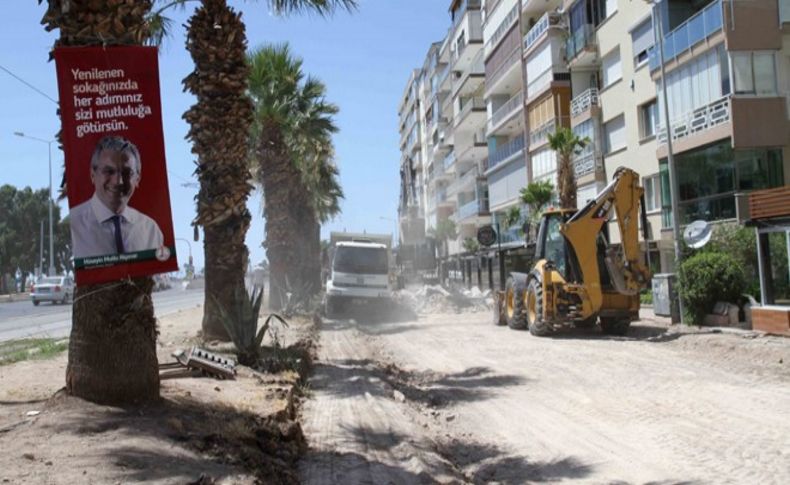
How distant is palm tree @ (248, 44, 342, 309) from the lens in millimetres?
24219

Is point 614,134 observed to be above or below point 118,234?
above

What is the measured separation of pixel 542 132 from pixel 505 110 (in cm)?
784

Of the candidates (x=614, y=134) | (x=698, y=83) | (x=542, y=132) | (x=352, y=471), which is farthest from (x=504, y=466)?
(x=542, y=132)

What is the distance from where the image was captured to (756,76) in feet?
75.4

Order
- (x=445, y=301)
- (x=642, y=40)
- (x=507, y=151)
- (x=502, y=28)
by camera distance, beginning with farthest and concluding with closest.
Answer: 1. (x=502, y=28)
2. (x=507, y=151)
3. (x=445, y=301)
4. (x=642, y=40)

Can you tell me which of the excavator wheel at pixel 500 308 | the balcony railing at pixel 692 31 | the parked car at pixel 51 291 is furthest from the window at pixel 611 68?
the parked car at pixel 51 291

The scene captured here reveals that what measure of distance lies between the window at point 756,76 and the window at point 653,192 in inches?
243

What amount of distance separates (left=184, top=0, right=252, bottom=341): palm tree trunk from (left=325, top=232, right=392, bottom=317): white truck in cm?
1271

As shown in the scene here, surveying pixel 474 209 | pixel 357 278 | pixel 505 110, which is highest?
pixel 505 110

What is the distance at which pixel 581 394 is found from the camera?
33.9 ft

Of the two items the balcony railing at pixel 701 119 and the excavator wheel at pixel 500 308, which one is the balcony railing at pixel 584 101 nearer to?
the balcony railing at pixel 701 119

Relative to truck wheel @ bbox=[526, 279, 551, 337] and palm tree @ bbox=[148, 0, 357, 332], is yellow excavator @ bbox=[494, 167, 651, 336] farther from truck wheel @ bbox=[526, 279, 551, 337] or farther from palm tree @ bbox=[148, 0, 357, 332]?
palm tree @ bbox=[148, 0, 357, 332]

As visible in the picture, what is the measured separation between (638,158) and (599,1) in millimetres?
8398

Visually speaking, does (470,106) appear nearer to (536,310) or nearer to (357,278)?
(357,278)
